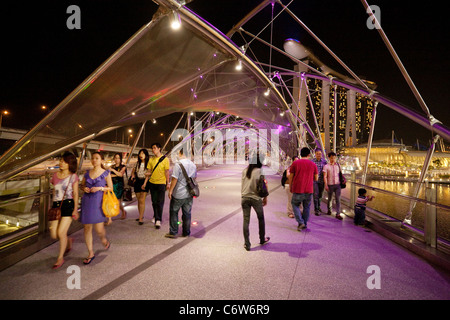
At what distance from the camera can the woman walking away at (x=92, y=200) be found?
3.81 meters

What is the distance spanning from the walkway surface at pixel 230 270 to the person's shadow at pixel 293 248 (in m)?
0.02

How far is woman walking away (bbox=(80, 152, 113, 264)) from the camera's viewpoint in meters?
3.81

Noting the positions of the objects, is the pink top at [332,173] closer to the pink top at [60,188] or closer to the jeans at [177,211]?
the jeans at [177,211]

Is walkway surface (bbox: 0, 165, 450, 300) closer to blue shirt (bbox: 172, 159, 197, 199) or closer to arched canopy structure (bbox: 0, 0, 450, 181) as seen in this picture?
blue shirt (bbox: 172, 159, 197, 199)

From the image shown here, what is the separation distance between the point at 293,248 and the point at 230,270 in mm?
1512

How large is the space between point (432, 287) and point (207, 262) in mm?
3059

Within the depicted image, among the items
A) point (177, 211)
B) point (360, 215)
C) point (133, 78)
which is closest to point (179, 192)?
point (177, 211)

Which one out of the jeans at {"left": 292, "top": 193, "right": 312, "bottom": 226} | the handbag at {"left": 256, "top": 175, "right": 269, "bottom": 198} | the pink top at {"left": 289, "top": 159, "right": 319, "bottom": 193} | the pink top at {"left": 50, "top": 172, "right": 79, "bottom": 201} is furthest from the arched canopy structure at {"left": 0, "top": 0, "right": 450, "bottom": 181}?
the handbag at {"left": 256, "top": 175, "right": 269, "bottom": 198}

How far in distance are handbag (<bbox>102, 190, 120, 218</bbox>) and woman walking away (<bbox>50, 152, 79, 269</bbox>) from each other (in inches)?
15.9

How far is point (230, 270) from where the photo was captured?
354 centimetres

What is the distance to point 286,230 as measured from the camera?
18.5ft

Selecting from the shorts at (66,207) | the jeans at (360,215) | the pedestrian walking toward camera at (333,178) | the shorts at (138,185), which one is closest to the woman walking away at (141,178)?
the shorts at (138,185)

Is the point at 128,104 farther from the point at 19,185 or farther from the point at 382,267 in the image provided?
the point at 19,185
